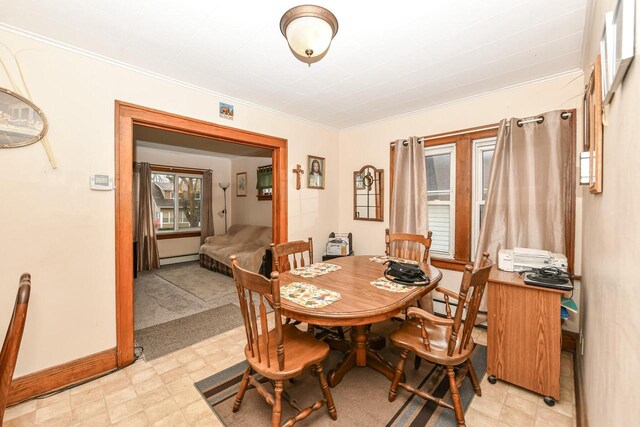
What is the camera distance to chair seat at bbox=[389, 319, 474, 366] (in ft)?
5.03

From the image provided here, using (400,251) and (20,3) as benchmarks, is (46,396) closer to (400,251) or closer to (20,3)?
(20,3)

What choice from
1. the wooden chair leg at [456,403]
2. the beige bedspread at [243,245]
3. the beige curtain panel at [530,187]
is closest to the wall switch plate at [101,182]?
the beige bedspread at [243,245]

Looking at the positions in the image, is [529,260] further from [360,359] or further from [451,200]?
[360,359]

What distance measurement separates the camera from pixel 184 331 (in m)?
2.78

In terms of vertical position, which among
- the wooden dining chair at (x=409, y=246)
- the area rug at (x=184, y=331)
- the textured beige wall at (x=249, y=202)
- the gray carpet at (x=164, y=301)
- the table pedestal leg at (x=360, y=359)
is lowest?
the area rug at (x=184, y=331)

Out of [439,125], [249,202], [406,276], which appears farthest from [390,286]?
[249,202]

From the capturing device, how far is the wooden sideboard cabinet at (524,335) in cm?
174

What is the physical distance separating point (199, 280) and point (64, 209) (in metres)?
2.92

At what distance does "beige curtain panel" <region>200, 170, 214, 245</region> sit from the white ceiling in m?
3.79

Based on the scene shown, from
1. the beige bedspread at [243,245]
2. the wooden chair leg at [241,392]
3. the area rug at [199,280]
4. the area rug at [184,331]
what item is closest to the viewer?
the wooden chair leg at [241,392]

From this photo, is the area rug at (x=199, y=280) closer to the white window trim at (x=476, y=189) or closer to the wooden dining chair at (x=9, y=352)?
the wooden dining chair at (x=9, y=352)

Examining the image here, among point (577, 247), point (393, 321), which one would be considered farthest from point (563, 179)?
point (393, 321)

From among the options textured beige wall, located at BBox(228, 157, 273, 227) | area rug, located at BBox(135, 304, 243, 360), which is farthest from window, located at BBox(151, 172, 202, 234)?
area rug, located at BBox(135, 304, 243, 360)

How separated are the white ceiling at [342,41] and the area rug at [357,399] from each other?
2446 millimetres
